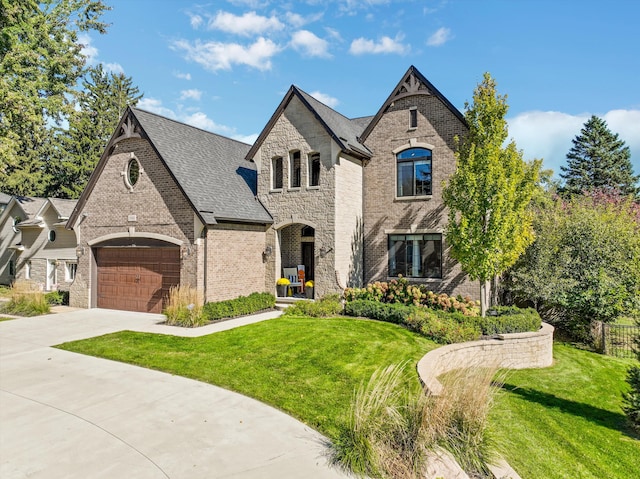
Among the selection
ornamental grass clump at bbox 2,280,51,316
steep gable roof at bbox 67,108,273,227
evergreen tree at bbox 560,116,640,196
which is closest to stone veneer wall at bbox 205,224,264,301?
steep gable roof at bbox 67,108,273,227

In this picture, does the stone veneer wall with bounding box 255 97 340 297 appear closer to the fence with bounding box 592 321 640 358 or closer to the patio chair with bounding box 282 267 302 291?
the patio chair with bounding box 282 267 302 291

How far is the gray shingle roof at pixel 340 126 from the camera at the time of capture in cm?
1658

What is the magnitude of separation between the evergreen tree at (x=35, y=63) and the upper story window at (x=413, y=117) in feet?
69.3

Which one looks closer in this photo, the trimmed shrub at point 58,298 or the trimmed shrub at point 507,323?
the trimmed shrub at point 507,323

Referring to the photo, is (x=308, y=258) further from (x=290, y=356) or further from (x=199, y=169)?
(x=290, y=356)

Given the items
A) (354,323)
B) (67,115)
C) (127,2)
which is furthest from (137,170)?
(67,115)

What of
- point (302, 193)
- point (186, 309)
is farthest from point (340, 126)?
point (186, 309)

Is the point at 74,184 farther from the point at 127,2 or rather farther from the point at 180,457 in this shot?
the point at 180,457

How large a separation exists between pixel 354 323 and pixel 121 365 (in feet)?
23.5

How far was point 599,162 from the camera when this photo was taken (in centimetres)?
4228

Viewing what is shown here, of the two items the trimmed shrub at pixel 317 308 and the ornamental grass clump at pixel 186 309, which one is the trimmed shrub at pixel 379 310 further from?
the ornamental grass clump at pixel 186 309

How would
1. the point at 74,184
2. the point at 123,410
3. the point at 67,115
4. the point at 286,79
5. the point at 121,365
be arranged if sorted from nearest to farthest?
the point at 123,410 < the point at 121,365 < the point at 286,79 < the point at 67,115 < the point at 74,184

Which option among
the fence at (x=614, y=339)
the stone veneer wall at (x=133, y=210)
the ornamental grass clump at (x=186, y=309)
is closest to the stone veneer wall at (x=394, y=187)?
the fence at (x=614, y=339)

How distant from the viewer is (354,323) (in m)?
13.2
